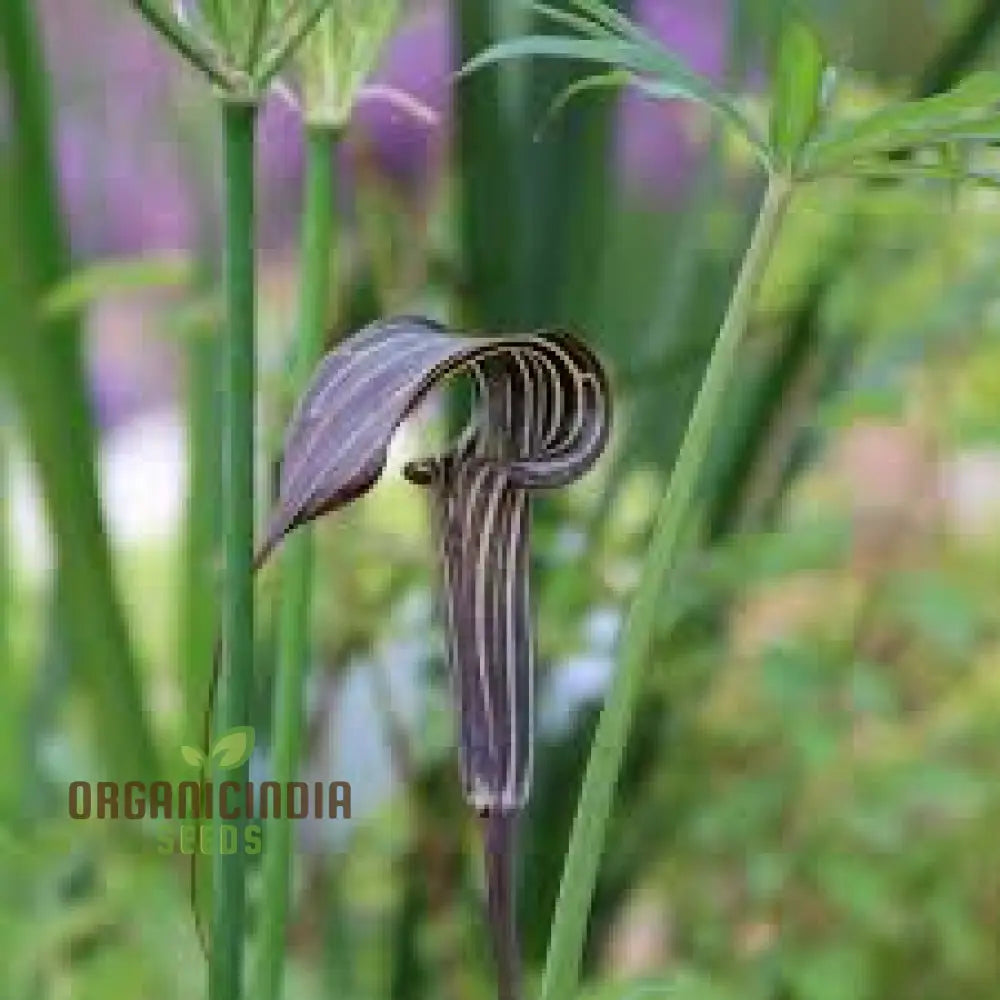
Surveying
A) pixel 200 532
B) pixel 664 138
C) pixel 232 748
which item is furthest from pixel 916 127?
pixel 664 138

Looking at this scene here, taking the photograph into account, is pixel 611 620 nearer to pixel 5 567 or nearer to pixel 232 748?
pixel 5 567

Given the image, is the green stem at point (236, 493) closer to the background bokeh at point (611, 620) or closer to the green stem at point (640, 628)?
the green stem at point (640, 628)

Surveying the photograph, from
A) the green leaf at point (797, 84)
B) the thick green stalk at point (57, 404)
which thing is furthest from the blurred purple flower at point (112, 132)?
the green leaf at point (797, 84)

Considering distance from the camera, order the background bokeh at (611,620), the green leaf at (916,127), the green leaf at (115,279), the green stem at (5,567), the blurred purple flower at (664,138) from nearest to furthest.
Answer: the green leaf at (916,127) → the green leaf at (115,279) → the background bokeh at (611,620) → the green stem at (5,567) → the blurred purple flower at (664,138)

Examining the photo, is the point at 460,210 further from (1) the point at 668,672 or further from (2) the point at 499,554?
(2) the point at 499,554

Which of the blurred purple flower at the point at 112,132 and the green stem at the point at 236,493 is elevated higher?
the green stem at the point at 236,493

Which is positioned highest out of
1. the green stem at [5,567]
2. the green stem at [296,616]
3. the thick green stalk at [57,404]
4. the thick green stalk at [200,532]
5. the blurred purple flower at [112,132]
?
the green stem at [296,616]

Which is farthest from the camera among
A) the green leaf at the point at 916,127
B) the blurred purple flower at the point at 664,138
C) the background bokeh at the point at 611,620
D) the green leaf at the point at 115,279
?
the blurred purple flower at the point at 664,138

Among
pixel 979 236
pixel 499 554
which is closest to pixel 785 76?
pixel 499 554
